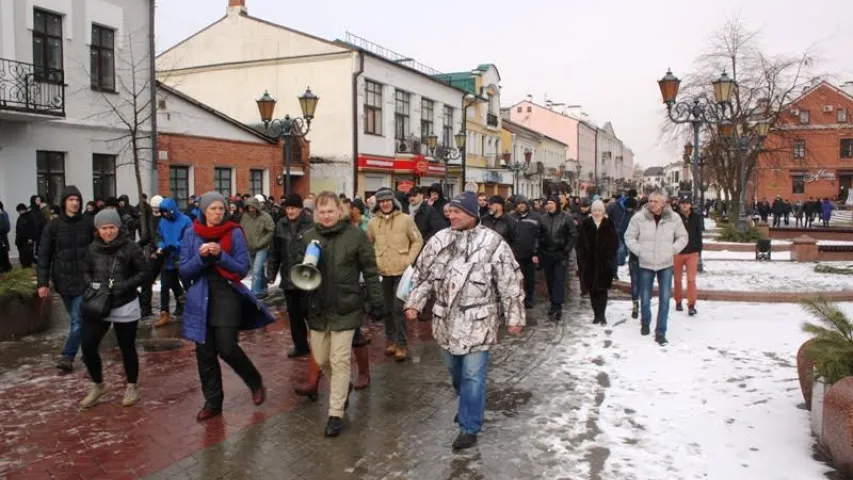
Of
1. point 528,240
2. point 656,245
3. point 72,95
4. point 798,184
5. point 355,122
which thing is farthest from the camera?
point 798,184

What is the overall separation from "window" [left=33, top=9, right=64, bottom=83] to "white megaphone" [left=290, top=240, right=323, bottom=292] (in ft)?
48.1

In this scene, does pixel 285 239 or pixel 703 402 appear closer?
pixel 703 402

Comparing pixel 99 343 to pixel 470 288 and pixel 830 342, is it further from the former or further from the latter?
pixel 830 342

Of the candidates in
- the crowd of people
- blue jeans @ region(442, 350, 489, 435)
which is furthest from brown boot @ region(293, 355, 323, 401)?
blue jeans @ region(442, 350, 489, 435)

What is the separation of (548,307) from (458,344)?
21.0 feet

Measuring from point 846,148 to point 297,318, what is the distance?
220 feet

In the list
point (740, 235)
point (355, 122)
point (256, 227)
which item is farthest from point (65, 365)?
point (355, 122)

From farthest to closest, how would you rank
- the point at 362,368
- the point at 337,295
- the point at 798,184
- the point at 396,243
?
1. the point at 798,184
2. the point at 396,243
3. the point at 362,368
4. the point at 337,295

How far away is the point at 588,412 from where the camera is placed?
566 cm

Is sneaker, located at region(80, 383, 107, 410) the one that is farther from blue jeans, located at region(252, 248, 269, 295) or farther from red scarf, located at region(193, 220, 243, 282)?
blue jeans, located at region(252, 248, 269, 295)

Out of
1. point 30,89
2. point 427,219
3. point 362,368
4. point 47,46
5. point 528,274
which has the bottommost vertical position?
point 362,368

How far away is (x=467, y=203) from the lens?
488 centimetres

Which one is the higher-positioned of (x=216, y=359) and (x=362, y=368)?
(x=216, y=359)

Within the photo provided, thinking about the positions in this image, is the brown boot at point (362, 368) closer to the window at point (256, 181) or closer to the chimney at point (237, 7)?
the window at point (256, 181)
